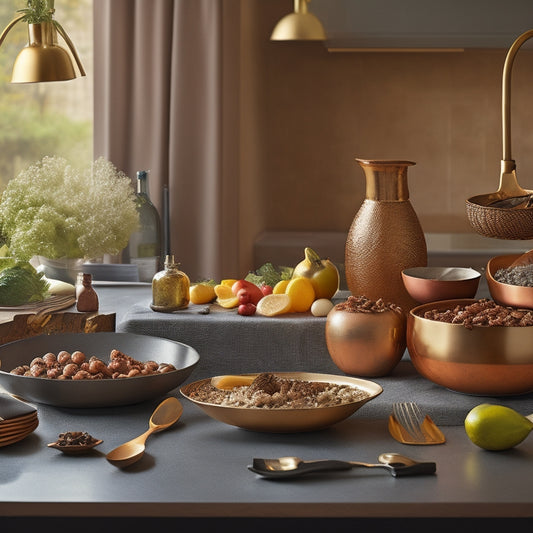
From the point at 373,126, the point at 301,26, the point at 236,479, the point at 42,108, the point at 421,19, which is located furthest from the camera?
the point at 42,108

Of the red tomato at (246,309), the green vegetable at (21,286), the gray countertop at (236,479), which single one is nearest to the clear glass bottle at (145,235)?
the green vegetable at (21,286)

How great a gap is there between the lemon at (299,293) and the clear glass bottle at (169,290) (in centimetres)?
20

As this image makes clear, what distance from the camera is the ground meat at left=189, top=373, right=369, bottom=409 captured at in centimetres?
121

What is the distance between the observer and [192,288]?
66.2 inches

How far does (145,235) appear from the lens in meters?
2.76

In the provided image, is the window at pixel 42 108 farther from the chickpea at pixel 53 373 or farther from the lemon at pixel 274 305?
the chickpea at pixel 53 373

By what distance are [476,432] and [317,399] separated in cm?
23

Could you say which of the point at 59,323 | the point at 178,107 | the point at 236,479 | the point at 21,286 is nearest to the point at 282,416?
the point at 236,479

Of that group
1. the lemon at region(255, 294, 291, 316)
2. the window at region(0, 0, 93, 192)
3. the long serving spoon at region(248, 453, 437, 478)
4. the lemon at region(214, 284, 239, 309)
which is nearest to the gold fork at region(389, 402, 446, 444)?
the long serving spoon at region(248, 453, 437, 478)

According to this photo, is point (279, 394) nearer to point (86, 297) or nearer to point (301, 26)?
point (86, 297)

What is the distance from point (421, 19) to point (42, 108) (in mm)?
2291

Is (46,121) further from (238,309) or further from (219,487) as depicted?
(219,487)

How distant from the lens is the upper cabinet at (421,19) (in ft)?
11.2

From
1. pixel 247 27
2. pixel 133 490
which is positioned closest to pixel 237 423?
pixel 133 490
